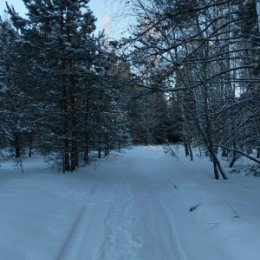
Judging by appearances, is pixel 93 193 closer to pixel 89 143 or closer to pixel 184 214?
pixel 184 214

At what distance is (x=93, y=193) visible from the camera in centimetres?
1470

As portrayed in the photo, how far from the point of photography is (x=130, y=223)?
9.50 m

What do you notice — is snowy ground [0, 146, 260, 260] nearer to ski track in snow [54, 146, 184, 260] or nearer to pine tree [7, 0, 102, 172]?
ski track in snow [54, 146, 184, 260]

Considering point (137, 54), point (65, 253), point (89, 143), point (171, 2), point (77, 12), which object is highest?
point (77, 12)

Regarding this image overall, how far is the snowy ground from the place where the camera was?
6.95 m

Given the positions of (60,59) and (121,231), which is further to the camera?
(60,59)

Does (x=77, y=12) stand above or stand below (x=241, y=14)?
above

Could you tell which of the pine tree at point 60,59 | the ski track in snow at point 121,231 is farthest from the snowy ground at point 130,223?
the pine tree at point 60,59

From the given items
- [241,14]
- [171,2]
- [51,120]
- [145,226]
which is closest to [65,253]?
[145,226]

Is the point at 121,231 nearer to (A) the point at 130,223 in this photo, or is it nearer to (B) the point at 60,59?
(A) the point at 130,223

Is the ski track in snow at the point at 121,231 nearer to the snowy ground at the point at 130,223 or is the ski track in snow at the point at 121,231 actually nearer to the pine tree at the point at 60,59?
the snowy ground at the point at 130,223

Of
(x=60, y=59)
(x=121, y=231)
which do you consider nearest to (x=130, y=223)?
(x=121, y=231)

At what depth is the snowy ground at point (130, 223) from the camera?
6949mm

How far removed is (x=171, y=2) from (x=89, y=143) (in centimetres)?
1495
